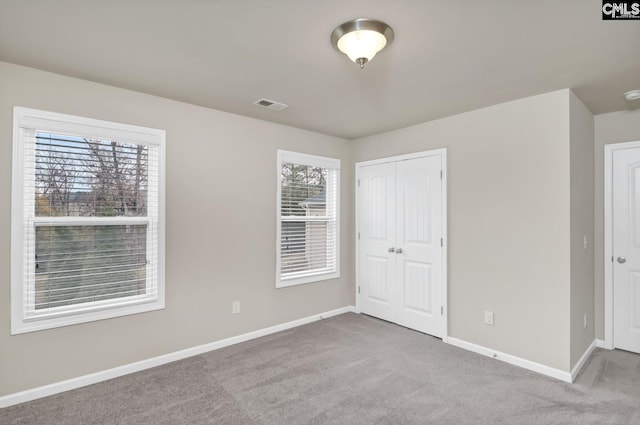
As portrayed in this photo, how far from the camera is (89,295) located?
2811mm

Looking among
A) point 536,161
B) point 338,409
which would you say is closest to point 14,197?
point 338,409

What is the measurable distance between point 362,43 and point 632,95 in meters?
2.60

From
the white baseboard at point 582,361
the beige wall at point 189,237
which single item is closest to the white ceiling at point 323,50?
the beige wall at point 189,237

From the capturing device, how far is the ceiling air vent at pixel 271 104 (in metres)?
3.23

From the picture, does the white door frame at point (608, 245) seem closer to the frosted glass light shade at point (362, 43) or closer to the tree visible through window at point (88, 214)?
the frosted glass light shade at point (362, 43)

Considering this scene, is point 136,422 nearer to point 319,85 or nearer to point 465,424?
point 465,424

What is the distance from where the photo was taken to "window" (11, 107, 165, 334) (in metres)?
2.53

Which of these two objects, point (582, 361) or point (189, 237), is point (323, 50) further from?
point (582, 361)

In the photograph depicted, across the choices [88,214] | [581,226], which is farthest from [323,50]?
[581,226]

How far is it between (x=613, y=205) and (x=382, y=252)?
249 centimetres

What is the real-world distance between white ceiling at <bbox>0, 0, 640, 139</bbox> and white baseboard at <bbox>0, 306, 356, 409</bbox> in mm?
2413

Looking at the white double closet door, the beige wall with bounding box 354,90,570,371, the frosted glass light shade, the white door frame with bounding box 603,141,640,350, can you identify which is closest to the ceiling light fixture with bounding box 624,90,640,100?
the beige wall with bounding box 354,90,570,371

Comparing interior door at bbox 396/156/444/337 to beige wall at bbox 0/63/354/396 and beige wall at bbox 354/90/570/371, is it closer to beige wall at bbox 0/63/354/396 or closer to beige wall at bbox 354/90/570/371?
beige wall at bbox 354/90/570/371

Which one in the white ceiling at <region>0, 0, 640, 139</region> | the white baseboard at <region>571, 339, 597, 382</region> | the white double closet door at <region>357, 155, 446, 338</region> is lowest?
the white baseboard at <region>571, 339, 597, 382</region>
